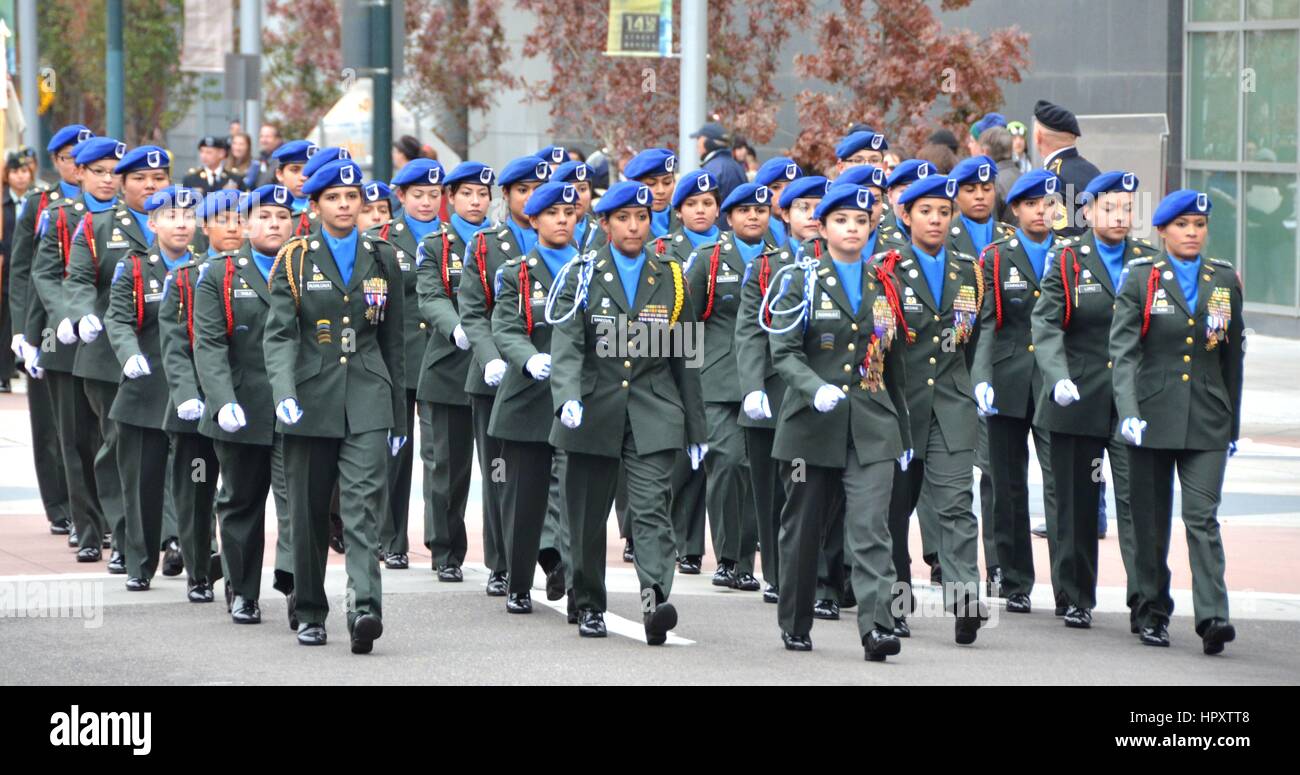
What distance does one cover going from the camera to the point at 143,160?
1134 cm

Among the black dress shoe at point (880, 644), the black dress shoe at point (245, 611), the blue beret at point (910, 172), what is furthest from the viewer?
the blue beret at point (910, 172)

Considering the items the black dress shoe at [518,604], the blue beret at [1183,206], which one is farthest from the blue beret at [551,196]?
the blue beret at [1183,206]

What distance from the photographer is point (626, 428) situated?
954 centimetres

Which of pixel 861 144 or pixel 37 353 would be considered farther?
pixel 861 144

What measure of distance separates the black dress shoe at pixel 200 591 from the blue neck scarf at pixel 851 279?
3.44m

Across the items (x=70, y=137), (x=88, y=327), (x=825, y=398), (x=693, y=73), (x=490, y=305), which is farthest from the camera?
(x=693, y=73)

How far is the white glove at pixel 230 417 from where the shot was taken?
9344 millimetres

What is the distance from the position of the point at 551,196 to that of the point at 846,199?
59.9 inches

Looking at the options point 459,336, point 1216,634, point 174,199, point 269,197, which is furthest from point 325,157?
point 1216,634

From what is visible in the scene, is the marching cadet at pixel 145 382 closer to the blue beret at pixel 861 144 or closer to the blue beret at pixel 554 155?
the blue beret at pixel 554 155

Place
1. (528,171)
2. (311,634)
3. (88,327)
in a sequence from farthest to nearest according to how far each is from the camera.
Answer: (88,327), (528,171), (311,634)

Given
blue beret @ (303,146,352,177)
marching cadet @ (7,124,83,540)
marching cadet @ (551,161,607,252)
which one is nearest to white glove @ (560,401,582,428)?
marching cadet @ (551,161,607,252)

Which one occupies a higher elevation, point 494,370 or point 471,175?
point 471,175

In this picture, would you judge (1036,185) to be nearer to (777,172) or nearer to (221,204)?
(777,172)
